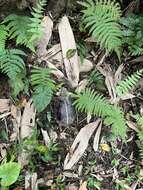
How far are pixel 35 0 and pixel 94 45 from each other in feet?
2.39

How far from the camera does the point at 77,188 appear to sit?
3658 mm

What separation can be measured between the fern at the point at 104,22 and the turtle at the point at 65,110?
22.6 inches

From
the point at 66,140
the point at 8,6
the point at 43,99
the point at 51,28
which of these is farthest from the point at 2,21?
the point at 66,140

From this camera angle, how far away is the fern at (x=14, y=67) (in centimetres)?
350

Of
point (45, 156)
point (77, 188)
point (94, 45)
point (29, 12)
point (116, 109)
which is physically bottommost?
point (77, 188)

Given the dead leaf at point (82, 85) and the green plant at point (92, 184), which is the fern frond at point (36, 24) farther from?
the green plant at point (92, 184)

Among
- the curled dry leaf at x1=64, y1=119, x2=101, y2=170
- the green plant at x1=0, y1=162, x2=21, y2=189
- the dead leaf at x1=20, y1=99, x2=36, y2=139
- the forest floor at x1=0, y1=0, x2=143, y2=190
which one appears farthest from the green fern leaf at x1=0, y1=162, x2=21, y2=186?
the curled dry leaf at x1=64, y1=119, x2=101, y2=170

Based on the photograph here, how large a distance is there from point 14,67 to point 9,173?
880 millimetres

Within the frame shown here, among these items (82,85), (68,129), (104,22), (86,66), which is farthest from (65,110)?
(104,22)

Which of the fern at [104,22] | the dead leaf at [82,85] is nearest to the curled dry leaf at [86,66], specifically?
the dead leaf at [82,85]

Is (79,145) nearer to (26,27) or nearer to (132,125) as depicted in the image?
(132,125)

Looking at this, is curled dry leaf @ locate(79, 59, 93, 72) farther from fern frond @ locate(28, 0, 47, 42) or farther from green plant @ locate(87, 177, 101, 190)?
green plant @ locate(87, 177, 101, 190)

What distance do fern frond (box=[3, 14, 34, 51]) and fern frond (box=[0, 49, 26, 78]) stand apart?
0.11m

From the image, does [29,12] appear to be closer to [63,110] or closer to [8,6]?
[8,6]
